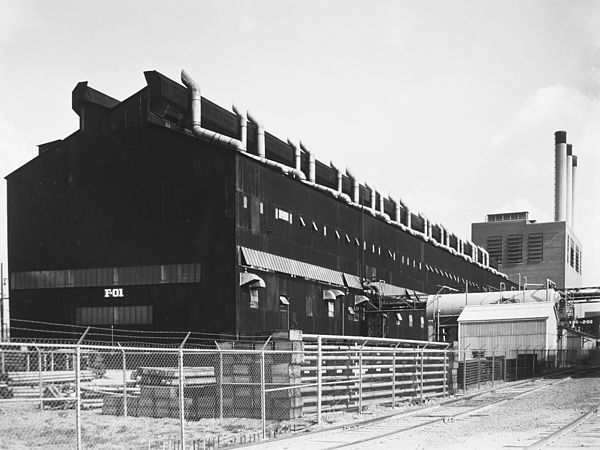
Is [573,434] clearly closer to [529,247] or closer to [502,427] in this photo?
[502,427]

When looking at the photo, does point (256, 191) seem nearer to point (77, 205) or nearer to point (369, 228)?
point (77, 205)

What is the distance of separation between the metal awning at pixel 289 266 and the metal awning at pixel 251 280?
79cm

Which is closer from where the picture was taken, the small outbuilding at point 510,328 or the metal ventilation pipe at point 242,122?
the small outbuilding at point 510,328

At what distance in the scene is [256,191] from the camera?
5159 cm

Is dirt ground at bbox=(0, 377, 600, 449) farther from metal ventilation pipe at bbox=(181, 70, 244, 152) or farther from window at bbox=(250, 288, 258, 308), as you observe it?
metal ventilation pipe at bbox=(181, 70, 244, 152)

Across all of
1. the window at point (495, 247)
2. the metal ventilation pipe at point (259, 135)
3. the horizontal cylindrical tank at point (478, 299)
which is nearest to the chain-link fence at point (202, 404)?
the metal ventilation pipe at point (259, 135)

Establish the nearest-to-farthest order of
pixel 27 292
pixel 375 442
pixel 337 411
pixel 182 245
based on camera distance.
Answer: pixel 375 442 < pixel 337 411 < pixel 182 245 < pixel 27 292

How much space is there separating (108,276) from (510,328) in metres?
30.9

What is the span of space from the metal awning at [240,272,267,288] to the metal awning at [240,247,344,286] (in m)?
0.79

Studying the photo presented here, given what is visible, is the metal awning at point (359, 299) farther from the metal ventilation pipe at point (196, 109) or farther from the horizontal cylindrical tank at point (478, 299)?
the metal ventilation pipe at point (196, 109)

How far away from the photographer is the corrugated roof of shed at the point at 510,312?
194 ft

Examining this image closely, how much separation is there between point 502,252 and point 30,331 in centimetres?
9746

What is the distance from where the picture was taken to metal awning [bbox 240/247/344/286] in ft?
166

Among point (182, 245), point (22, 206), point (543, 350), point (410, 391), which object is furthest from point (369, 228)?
point (410, 391)
